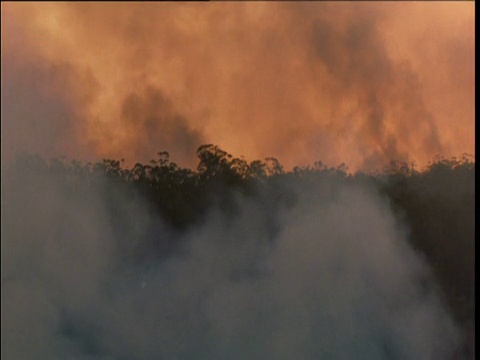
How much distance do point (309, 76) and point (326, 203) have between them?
1.02 metres

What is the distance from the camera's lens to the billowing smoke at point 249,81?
5.80m

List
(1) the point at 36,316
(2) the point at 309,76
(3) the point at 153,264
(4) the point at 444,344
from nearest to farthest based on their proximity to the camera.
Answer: (1) the point at 36,316 < (3) the point at 153,264 < (2) the point at 309,76 < (4) the point at 444,344

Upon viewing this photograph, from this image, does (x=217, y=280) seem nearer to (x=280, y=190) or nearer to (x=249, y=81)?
(x=280, y=190)

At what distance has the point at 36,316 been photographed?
18.4 ft

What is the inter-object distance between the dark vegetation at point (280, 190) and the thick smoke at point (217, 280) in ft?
0.18

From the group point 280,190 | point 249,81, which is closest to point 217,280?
point 280,190

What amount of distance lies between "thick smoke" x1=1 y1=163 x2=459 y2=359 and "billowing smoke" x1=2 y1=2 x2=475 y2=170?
0.37 m

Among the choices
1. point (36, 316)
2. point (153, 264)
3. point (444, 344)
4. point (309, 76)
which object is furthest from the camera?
point (444, 344)

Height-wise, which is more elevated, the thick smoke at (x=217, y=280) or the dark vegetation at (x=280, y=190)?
the dark vegetation at (x=280, y=190)

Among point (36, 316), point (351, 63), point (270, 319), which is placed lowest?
point (36, 316)

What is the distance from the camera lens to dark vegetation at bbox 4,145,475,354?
5953 mm

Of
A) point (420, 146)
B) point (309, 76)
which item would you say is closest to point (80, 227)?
point (309, 76)

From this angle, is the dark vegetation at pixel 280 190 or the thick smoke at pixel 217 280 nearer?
the thick smoke at pixel 217 280

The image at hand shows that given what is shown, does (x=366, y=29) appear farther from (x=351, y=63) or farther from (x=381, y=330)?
(x=381, y=330)
